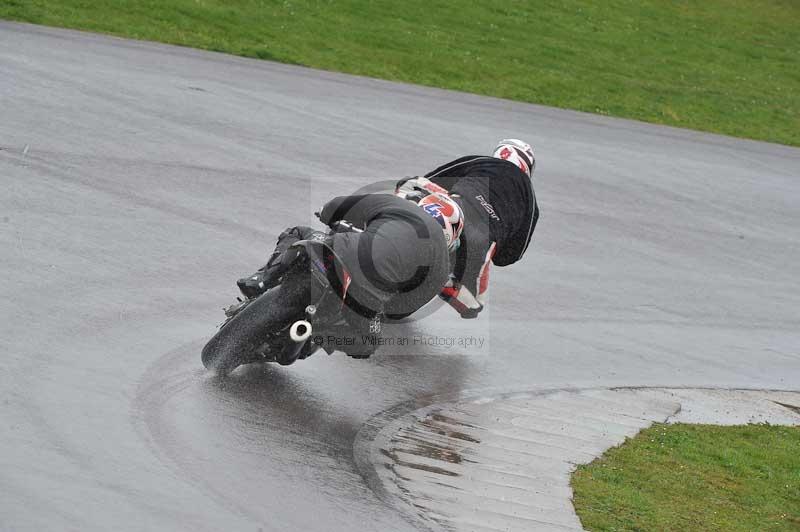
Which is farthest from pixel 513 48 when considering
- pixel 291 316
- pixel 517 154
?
pixel 291 316

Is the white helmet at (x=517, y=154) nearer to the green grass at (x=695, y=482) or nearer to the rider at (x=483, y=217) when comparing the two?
the rider at (x=483, y=217)

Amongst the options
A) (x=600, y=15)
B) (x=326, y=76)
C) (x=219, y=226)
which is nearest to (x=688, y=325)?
(x=219, y=226)

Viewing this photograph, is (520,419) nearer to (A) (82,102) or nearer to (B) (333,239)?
(B) (333,239)

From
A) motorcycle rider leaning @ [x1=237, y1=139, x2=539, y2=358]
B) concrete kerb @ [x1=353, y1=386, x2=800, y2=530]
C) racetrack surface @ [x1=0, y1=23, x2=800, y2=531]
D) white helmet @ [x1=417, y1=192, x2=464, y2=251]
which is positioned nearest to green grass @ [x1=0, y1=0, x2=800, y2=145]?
racetrack surface @ [x1=0, y1=23, x2=800, y2=531]

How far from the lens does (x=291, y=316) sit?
282 inches

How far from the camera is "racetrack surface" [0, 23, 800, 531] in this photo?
603 cm

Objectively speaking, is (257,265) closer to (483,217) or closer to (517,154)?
(483,217)

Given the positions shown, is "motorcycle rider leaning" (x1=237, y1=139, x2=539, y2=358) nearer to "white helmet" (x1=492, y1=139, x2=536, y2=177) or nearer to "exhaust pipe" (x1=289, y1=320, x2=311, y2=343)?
"white helmet" (x1=492, y1=139, x2=536, y2=177)

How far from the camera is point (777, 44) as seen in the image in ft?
118

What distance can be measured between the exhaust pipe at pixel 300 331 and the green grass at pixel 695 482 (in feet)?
5.77

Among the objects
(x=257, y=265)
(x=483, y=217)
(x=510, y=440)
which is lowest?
(x=510, y=440)

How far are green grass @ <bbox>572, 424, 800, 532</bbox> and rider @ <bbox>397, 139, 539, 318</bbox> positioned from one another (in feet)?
5.82

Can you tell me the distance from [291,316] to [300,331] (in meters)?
0.35

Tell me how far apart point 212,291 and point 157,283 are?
43 centimetres
